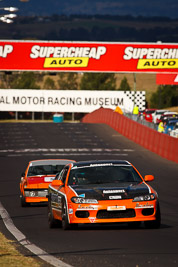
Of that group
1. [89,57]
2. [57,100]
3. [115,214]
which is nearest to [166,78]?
[89,57]

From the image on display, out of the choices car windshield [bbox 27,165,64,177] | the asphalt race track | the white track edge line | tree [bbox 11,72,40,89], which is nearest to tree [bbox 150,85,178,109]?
tree [bbox 11,72,40,89]

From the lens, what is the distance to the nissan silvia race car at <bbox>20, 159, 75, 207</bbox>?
1944 centimetres

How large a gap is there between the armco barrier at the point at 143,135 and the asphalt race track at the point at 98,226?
0.54m

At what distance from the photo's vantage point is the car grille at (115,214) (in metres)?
12.9

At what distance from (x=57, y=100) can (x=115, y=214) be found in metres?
83.9

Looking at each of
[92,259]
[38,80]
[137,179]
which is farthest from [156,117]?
[38,80]

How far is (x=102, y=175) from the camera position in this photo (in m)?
14.1

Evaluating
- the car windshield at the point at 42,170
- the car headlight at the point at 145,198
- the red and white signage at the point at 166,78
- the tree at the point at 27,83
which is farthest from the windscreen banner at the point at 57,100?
the car headlight at the point at 145,198

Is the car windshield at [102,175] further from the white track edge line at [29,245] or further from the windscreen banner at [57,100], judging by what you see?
the windscreen banner at [57,100]

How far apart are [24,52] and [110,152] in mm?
34490

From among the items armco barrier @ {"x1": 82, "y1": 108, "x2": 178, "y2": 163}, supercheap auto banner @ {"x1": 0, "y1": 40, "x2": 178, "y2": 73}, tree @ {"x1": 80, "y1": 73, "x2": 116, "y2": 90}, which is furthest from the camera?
tree @ {"x1": 80, "y1": 73, "x2": 116, "y2": 90}

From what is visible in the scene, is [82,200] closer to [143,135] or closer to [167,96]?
[143,135]

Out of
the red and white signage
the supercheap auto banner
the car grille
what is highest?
the supercheap auto banner

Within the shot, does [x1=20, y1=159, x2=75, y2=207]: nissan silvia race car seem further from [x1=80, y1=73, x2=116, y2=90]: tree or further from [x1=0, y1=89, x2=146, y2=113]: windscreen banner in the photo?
[x1=80, y1=73, x2=116, y2=90]: tree
